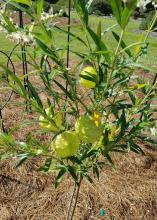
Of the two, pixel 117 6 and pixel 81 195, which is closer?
pixel 117 6

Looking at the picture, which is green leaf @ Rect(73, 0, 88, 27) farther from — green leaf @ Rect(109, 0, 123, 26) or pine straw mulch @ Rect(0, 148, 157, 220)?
pine straw mulch @ Rect(0, 148, 157, 220)

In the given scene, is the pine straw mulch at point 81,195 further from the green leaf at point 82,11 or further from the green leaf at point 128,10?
the green leaf at point 128,10

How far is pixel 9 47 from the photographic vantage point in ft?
18.8

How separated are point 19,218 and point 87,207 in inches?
19.4

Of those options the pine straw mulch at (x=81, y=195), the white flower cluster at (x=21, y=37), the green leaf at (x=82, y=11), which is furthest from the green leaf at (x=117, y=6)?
the pine straw mulch at (x=81, y=195)

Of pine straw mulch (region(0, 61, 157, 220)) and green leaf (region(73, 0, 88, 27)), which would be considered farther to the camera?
pine straw mulch (region(0, 61, 157, 220))

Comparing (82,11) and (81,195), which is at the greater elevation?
(82,11)

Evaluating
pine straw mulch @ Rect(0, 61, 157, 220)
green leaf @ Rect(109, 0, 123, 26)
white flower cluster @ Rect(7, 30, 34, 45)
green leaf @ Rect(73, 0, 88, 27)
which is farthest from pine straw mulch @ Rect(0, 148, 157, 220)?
green leaf @ Rect(109, 0, 123, 26)

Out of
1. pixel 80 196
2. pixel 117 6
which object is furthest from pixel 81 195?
pixel 117 6

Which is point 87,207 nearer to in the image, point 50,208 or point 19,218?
point 50,208

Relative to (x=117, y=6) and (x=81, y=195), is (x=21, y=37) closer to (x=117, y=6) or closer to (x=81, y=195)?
(x=117, y=6)

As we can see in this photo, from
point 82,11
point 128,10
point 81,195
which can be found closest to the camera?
point 128,10

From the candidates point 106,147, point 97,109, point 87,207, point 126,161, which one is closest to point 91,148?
point 106,147

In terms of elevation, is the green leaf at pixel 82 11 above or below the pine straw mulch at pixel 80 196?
above
